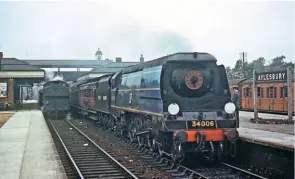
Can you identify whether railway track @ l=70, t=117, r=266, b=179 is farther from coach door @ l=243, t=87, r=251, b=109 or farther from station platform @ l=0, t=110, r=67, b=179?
coach door @ l=243, t=87, r=251, b=109

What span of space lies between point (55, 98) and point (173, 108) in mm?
20612

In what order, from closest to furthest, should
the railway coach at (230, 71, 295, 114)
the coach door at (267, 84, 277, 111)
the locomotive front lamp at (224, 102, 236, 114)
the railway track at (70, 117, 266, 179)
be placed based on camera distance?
the railway track at (70, 117, 266, 179) < the locomotive front lamp at (224, 102, 236, 114) < the railway coach at (230, 71, 295, 114) < the coach door at (267, 84, 277, 111)

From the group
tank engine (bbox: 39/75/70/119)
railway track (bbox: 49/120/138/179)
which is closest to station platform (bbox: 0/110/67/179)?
railway track (bbox: 49/120/138/179)

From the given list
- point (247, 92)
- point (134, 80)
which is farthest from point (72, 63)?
point (134, 80)

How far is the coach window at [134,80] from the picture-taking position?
1218cm

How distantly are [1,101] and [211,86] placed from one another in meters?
32.8

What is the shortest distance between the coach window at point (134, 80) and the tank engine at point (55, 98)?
16.1m

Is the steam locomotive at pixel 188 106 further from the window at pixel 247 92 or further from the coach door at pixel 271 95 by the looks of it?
the window at pixel 247 92

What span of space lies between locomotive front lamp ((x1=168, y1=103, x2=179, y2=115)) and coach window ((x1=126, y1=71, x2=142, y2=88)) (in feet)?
9.01

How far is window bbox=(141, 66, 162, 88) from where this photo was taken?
10109mm

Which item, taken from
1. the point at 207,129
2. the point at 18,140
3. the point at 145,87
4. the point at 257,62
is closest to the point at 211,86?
the point at 207,129

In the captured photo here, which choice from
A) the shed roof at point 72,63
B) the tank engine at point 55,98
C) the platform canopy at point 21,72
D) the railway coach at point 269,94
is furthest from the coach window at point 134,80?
the shed roof at point 72,63

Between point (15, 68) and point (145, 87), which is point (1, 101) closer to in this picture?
point (15, 68)

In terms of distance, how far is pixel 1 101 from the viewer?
38719 millimetres
